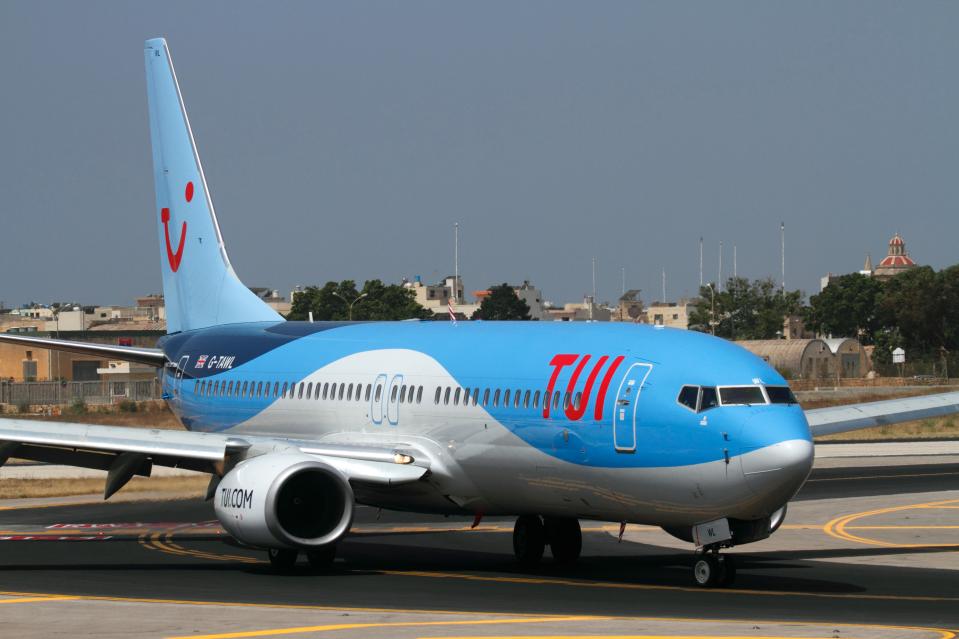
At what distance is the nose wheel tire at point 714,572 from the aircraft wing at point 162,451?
615 cm

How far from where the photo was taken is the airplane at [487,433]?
958 inches

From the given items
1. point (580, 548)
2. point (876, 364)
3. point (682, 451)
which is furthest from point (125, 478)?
point (876, 364)

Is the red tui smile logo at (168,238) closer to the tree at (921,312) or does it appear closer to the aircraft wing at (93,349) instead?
the aircraft wing at (93,349)

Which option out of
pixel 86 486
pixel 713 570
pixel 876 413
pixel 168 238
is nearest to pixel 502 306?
pixel 86 486

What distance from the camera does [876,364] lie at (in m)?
173

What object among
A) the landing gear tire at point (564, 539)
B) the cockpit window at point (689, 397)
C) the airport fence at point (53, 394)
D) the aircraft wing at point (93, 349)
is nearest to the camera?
the cockpit window at point (689, 397)

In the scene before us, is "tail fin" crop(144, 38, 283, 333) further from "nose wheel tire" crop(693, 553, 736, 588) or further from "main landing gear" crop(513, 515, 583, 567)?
"nose wheel tire" crop(693, 553, 736, 588)

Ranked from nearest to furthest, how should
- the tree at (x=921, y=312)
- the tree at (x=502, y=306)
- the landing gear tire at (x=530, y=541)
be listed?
the landing gear tire at (x=530, y=541)
the tree at (x=921, y=312)
the tree at (x=502, y=306)

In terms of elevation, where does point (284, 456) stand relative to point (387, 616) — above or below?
above

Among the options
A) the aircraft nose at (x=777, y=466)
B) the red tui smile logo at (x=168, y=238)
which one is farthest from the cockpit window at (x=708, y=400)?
the red tui smile logo at (x=168, y=238)

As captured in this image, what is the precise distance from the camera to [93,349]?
37.6 meters

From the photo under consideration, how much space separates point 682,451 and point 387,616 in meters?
5.60

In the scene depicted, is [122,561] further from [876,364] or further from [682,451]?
[876,364]

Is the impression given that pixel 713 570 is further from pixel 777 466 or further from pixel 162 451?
pixel 162 451
